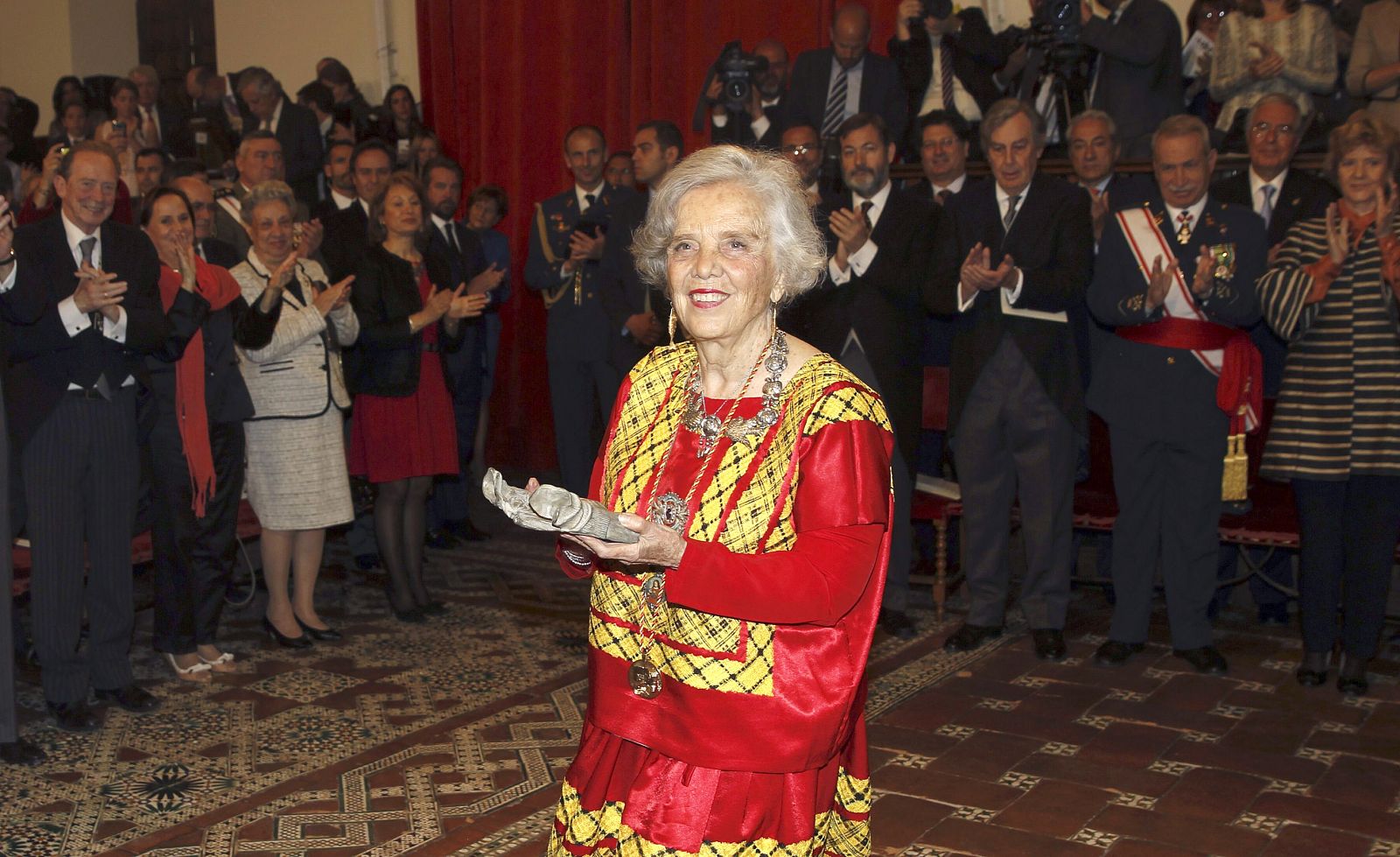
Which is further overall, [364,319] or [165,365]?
[364,319]

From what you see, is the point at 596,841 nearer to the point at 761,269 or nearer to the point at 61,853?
the point at 761,269

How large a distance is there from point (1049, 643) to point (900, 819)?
5.93 feet

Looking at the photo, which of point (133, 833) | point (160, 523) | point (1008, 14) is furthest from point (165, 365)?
point (1008, 14)

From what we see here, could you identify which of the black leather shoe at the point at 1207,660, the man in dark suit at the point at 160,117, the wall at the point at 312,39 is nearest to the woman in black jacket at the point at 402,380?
the black leather shoe at the point at 1207,660

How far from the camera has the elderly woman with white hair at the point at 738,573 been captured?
6.82ft

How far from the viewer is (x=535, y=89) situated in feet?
33.5

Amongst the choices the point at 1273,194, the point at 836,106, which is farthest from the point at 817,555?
the point at 836,106

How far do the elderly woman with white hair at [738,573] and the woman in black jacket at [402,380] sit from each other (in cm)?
355

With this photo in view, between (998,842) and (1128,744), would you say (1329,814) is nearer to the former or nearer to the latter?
(1128,744)

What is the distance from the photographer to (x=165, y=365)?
16.9ft

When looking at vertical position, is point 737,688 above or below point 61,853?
above

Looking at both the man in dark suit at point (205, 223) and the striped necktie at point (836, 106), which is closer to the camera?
the man in dark suit at point (205, 223)

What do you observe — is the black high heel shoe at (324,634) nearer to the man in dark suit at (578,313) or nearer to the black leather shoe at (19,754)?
the black leather shoe at (19,754)

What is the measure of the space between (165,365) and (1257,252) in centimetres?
402
